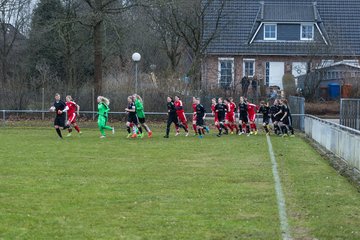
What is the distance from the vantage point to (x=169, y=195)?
14.0 metres

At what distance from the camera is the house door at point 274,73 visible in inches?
2279

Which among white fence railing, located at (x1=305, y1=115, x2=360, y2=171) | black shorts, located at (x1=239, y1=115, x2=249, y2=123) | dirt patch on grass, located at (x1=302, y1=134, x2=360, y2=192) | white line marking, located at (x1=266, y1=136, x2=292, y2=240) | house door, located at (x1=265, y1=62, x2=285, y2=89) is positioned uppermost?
house door, located at (x1=265, y1=62, x2=285, y2=89)

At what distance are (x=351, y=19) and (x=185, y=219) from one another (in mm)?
50949

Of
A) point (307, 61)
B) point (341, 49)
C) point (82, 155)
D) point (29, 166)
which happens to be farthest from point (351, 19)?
point (29, 166)

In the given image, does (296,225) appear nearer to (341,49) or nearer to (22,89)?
(22,89)

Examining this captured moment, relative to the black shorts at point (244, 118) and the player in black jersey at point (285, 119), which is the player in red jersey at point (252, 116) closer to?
the black shorts at point (244, 118)

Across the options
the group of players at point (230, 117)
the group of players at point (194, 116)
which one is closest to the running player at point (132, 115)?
the group of players at point (194, 116)

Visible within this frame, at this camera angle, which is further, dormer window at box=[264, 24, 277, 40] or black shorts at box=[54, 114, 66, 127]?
Result: dormer window at box=[264, 24, 277, 40]

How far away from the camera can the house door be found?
5788cm

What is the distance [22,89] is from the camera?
4369 cm

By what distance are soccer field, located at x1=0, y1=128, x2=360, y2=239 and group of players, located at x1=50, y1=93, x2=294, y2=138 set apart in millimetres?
6360

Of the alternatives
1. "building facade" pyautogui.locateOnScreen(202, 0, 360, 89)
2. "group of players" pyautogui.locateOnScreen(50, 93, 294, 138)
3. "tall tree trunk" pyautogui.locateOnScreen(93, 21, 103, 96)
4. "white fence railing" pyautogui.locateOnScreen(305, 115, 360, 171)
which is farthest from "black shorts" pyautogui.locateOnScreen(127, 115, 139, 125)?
"building facade" pyautogui.locateOnScreen(202, 0, 360, 89)

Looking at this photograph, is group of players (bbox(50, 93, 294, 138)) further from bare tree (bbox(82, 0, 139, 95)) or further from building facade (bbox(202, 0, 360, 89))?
building facade (bbox(202, 0, 360, 89))

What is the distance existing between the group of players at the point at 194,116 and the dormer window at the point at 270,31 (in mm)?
24545
